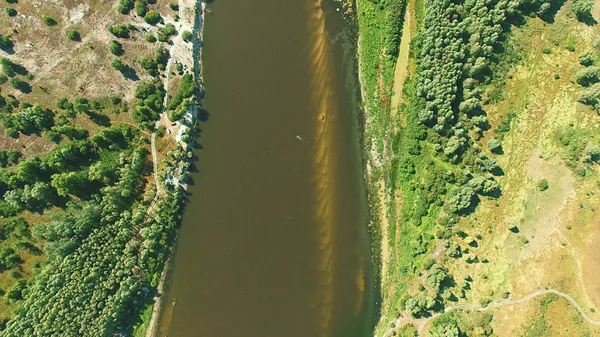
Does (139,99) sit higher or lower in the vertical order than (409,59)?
lower

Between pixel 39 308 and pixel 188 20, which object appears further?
pixel 188 20

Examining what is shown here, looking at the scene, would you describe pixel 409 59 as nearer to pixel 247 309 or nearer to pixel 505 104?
pixel 505 104

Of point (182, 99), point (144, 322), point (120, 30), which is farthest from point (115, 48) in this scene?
point (144, 322)

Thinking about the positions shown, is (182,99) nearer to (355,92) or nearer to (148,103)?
(148,103)

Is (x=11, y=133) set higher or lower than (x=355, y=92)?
lower

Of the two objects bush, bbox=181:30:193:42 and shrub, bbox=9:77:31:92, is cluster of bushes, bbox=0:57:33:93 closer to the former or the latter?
shrub, bbox=9:77:31:92

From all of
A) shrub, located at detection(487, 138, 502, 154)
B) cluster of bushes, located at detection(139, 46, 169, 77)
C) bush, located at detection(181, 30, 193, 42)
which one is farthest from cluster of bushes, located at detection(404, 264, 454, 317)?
cluster of bushes, located at detection(139, 46, 169, 77)

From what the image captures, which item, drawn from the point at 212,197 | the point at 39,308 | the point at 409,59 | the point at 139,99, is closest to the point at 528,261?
the point at 409,59
